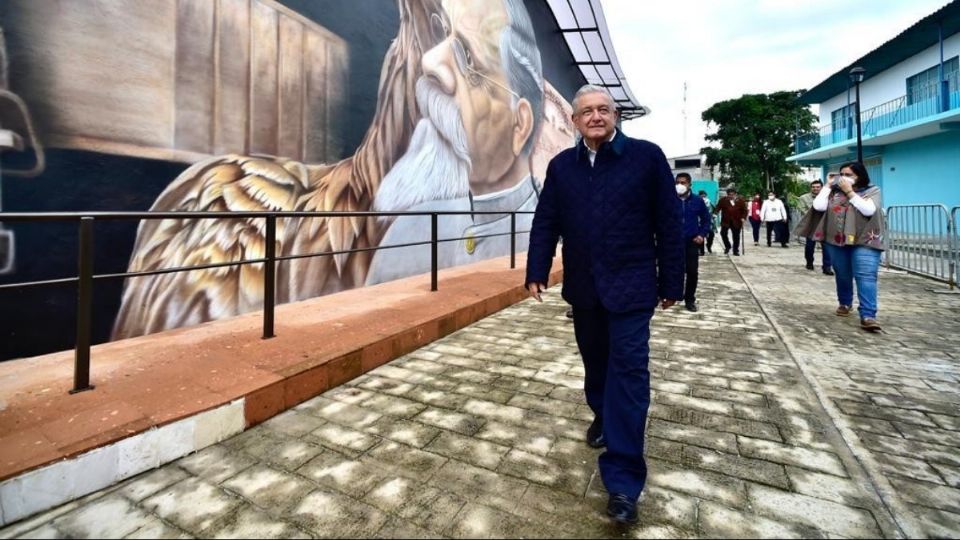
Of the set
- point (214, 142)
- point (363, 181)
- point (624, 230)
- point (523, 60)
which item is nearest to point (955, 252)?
point (624, 230)

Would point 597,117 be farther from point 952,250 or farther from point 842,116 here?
point 842,116

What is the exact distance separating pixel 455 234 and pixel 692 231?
12.5 ft

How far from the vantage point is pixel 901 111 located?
18688mm

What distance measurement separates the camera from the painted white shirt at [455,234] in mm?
6114

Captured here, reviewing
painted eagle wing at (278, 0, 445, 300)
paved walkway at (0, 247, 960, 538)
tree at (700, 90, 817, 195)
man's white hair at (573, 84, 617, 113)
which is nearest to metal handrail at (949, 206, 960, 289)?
paved walkway at (0, 247, 960, 538)

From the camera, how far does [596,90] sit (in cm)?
194

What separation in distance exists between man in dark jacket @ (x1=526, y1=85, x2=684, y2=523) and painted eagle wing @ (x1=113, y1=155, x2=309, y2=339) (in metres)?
3.05

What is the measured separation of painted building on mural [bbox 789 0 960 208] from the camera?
16.3 metres

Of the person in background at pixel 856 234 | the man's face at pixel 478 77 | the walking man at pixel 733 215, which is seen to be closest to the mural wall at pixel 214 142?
the man's face at pixel 478 77

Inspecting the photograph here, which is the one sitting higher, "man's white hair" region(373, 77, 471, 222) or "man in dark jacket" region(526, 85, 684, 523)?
"man's white hair" region(373, 77, 471, 222)

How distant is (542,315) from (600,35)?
32.0ft

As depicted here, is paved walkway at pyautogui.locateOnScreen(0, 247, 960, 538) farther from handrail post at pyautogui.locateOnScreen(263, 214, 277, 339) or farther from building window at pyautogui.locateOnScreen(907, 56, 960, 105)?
building window at pyautogui.locateOnScreen(907, 56, 960, 105)

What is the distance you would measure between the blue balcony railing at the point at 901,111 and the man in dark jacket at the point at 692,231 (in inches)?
659

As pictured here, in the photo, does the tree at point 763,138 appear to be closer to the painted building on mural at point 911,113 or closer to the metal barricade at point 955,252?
the painted building on mural at point 911,113
